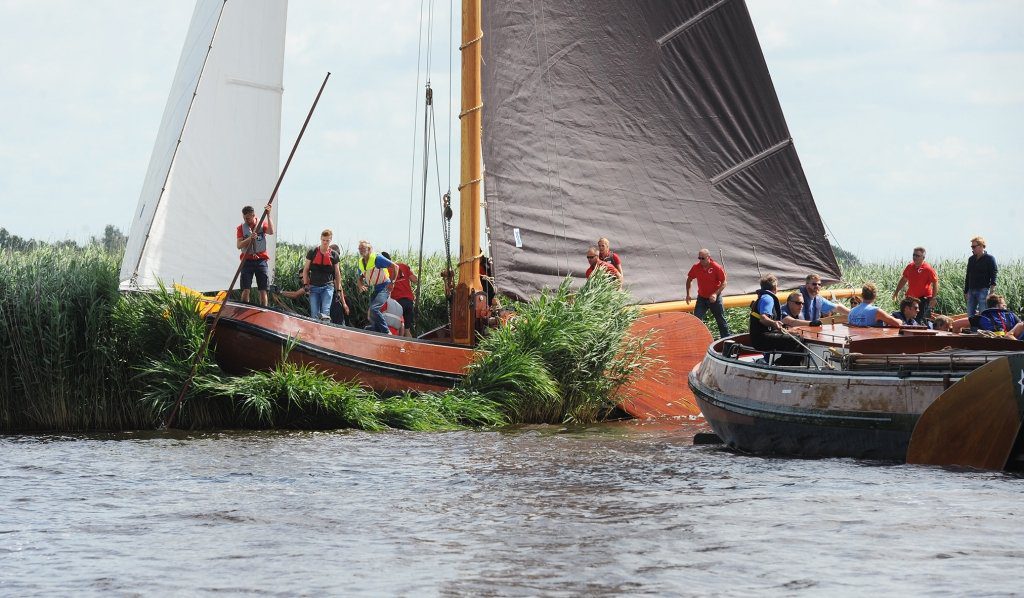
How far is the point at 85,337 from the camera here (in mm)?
14844

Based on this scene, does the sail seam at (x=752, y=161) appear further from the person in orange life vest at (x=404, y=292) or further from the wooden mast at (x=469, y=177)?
the person in orange life vest at (x=404, y=292)

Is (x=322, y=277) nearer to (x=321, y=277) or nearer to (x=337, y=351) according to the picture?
(x=321, y=277)

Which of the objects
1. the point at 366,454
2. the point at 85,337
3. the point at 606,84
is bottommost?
the point at 366,454

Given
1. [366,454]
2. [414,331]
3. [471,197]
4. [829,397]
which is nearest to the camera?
[829,397]

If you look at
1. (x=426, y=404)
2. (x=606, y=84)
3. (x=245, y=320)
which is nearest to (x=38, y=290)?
(x=245, y=320)

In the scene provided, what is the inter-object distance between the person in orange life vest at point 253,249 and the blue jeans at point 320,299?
0.73 meters

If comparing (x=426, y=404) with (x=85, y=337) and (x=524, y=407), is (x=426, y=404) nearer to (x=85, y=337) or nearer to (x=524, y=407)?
(x=524, y=407)

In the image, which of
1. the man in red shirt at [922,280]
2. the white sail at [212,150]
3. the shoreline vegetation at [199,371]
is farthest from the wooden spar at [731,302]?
the white sail at [212,150]

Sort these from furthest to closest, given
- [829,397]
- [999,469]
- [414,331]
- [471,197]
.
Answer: [414,331] → [471,197] → [829,397] → [999,469]

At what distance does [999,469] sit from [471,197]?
289 inches

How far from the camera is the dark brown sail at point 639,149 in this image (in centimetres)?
1662

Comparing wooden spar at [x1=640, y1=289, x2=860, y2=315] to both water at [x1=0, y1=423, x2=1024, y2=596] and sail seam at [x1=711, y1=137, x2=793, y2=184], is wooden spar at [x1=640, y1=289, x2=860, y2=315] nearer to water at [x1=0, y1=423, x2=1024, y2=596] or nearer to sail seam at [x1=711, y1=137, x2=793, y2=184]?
sail seam at [x1=711, y1=137, x2=793, y2=184]

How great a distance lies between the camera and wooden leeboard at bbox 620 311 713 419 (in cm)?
1593

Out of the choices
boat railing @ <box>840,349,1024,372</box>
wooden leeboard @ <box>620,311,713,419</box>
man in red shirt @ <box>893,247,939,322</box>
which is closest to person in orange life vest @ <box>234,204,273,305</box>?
wooden leeboard @ <box>620,311,713,419</box>
